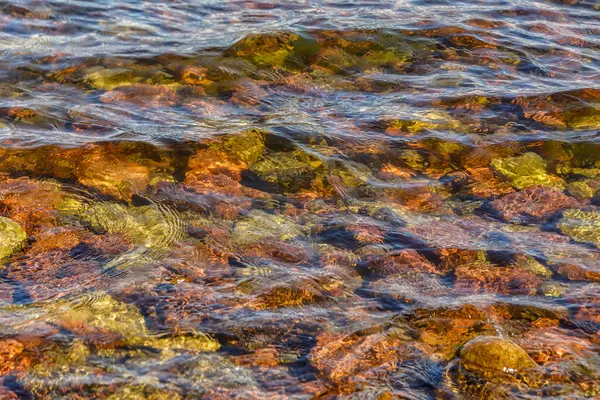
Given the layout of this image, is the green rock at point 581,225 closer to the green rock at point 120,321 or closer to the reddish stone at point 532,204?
the reddish stone at point 532,204

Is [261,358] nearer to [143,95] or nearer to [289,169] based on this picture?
[289,169]

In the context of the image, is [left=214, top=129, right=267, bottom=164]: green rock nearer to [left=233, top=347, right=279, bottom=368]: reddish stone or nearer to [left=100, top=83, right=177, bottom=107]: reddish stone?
[left=100, top=83, right=177, bottom=107]: reddish stone

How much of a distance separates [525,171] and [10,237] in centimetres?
484

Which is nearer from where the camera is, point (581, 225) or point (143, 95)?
point (581, 225)

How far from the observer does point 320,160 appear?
6.58 metres

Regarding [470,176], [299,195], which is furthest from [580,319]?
→ [299,195]

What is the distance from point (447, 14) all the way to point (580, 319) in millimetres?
6736

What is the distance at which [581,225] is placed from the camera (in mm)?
5613

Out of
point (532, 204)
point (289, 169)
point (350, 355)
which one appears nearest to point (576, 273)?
point (532, 204)

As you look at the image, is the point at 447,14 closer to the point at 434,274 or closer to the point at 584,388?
the point at 434,274

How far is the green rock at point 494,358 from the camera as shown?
4.01 metres

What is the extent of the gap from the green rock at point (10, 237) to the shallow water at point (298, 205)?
28 mm

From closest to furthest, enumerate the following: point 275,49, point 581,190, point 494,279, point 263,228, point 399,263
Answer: point 494,279
point 399,263
point 263,228
point 581,190
point 275,49

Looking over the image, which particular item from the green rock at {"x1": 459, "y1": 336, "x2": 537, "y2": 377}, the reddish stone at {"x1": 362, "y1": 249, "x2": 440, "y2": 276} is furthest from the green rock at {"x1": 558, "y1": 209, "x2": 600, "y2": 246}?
the green rock at {"x1": 459, "y1": 336, "x2": 537, "y2": 377}
